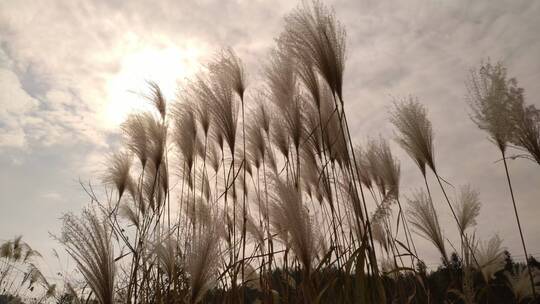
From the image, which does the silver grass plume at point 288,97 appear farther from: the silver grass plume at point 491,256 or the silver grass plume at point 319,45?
the silver grass plume at point 491,256

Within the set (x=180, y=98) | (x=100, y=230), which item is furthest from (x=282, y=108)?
(x=100, y=230)

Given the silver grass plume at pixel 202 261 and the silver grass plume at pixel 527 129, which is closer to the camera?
the silver grass plume at pixel 202 261

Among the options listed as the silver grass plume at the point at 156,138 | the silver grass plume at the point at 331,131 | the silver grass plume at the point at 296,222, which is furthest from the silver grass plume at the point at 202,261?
the silver grass plume at the point at 156,138

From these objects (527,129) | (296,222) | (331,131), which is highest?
(331,131)

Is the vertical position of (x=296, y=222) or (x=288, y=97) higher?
(x=288, y=97)

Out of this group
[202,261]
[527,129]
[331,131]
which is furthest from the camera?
[331,131]

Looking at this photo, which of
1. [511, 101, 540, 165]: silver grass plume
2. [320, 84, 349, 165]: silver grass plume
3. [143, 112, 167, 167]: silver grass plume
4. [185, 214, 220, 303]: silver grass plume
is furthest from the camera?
[143, 112, 167, 167]: silver grass plume

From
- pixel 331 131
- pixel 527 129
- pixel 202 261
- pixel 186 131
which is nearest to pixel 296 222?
pixel 202 261

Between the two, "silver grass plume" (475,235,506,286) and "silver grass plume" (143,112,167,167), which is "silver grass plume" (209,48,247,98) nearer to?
"silver grass plume" (143,112,167,167)

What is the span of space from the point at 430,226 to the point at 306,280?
1810mm

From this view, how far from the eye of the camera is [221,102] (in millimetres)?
2496

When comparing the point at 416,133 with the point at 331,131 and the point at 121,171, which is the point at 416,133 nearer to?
the point at 331,131

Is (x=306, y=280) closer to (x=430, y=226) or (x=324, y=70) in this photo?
(x=324, y=70)

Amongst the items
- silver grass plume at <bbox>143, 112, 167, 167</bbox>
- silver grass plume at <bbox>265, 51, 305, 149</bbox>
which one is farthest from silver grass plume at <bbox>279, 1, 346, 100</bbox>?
silver grass plume at <bbox>143, 112, 167, 167</bbox>
